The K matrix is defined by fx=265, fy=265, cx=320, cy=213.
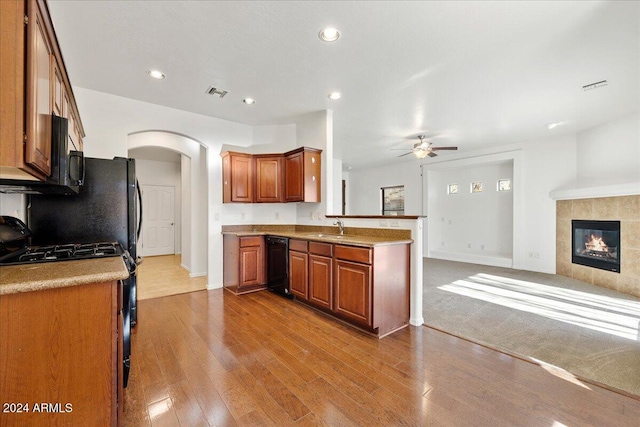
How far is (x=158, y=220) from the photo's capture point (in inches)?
308

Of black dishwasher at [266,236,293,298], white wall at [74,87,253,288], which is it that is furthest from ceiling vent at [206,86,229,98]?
black dishwasher at [266,236,293,298]

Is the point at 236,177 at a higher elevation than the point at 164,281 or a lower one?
higher

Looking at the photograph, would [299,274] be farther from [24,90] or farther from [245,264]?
[24,90]

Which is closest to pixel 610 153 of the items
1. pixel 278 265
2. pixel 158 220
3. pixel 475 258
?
pixel 475 258

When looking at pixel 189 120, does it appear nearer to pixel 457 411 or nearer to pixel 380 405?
pixel 380 405

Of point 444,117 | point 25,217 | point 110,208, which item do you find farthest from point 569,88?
point 25,217

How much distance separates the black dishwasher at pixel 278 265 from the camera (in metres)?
3.71

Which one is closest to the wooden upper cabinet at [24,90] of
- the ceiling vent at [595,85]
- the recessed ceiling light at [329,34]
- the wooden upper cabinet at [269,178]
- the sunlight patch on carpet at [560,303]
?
A: the recessed ceiling light at [329,34]

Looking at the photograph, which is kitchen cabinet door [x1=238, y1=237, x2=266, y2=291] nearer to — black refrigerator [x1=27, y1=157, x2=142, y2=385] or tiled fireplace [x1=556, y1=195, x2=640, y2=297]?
black refrigerator [x1=27, y1=157, x2=142, y2=385]

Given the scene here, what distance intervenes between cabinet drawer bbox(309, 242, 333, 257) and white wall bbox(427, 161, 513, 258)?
554cm

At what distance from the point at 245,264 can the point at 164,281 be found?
74.9 inches

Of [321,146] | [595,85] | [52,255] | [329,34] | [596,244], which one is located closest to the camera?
[52,255]

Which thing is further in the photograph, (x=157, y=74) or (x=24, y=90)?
(x=157, y=74)

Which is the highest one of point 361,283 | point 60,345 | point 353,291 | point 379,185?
point 379,185
